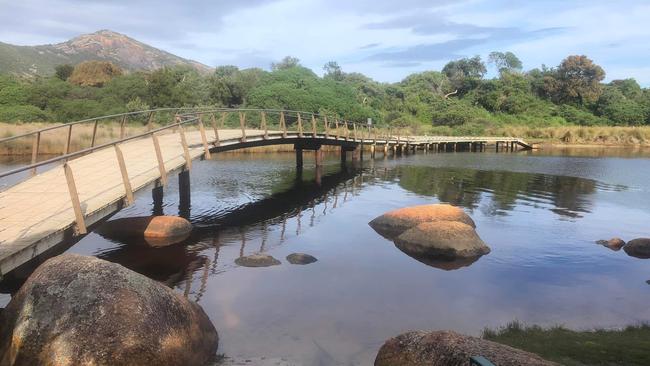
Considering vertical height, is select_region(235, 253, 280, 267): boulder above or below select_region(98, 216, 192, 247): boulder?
below

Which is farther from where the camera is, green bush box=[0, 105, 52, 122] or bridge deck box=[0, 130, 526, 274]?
green bush box=[0, 105, 52, 122]

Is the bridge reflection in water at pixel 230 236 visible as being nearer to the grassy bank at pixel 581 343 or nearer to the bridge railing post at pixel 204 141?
the bridge railing post at pixel 204 141

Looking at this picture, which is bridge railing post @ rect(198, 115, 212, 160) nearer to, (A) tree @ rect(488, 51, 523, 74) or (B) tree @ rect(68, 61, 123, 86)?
(B) tree @ rect(68, 61, 123, 86)

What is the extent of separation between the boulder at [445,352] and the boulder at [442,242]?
25.0 ft

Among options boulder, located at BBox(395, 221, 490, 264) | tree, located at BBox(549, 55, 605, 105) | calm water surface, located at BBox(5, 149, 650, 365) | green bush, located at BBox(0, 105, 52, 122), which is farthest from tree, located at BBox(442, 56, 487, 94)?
boulder, located at BBox(395, 221, 490, 264)

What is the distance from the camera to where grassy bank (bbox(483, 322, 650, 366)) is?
719 centimetres

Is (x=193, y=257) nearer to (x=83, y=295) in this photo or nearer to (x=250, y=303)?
(x=250, y=303)

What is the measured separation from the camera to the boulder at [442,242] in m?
14.4

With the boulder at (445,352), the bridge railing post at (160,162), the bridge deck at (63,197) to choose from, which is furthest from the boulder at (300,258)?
the boulder at (445,352)

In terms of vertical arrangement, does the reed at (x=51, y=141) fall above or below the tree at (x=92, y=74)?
below

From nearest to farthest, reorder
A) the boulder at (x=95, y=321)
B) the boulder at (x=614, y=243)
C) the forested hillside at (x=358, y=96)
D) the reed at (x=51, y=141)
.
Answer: the boulder at (x=95, y=321) → the boulder at (x=614, y=243) → the reed at (x=51, y=141) → the forested hillside at (x=358, y=96)

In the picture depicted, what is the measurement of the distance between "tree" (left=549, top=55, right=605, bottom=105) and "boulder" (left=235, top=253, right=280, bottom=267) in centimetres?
8687

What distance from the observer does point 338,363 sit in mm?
8078

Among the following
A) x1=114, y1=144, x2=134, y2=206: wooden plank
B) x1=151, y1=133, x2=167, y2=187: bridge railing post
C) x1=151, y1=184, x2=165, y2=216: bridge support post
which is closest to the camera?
x1=114, y1=144, x2=134, y2=206: wooden plank
